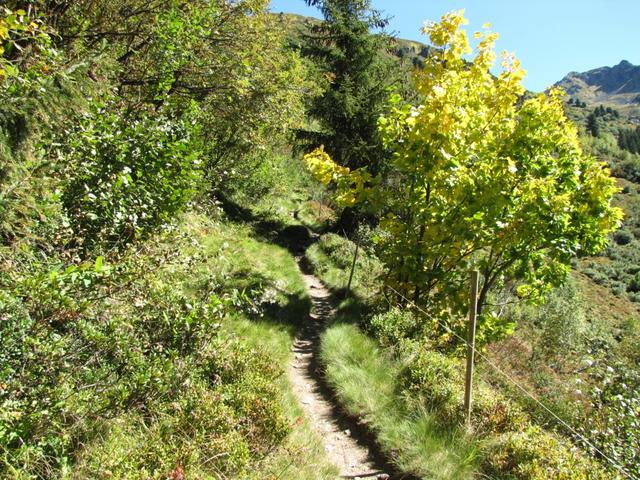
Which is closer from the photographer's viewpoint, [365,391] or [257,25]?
[365,391]

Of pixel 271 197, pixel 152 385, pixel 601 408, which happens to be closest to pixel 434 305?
pixel 601 408

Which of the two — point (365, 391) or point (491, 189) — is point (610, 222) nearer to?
point (491, 189)

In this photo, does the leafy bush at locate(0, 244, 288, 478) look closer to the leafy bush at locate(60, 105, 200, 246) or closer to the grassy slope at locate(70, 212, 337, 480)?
the grassy slope at locate(70, 212, 337, 480)

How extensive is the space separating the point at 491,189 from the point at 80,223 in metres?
6.23

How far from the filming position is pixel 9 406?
3.02 metres

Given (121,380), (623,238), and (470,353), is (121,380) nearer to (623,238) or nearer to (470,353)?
(470,353)

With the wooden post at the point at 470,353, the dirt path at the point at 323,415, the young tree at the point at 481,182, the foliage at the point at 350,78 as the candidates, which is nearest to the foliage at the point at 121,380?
the dirt path at the point at 323,415

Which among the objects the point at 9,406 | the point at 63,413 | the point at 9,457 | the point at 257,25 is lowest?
the point at 9,457

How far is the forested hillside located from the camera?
12.3 ft

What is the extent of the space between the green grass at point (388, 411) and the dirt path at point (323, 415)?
264 millimetres

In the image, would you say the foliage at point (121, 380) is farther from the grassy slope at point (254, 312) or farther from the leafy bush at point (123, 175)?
the leafy bush at point (123, 175)

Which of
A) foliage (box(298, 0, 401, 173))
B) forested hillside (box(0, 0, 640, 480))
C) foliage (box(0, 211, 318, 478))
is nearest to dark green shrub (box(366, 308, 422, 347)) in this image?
forested hillside (box(0, 0, 640, 480))

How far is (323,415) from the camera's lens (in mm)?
6738

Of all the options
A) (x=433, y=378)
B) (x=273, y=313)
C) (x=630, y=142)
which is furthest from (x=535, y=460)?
(x=630, y=142)
